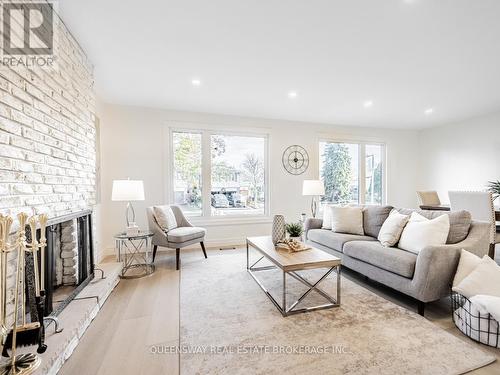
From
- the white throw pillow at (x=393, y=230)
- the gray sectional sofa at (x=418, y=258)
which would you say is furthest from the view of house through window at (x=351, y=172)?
the white throw pillow at (x=393, y=230)

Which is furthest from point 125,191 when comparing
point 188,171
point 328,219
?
point 328,219

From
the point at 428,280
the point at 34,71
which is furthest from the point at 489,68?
the point at 34,71

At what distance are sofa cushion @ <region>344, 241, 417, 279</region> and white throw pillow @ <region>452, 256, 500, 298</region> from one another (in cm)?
35

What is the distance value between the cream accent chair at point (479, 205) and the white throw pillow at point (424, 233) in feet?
3.96

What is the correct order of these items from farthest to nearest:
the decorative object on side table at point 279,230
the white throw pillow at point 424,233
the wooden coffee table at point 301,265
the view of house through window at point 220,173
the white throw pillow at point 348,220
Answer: the view of house through window at point 220,173 → the white throw pillow at point 348,220 → the decorative object on side table at point 279,230 → the white throw pillow at point 424,233 → the wooden coffee table at point 301,265

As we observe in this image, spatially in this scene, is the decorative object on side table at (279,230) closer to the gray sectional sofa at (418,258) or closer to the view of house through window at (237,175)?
the gray sectional sofa at (418,258)

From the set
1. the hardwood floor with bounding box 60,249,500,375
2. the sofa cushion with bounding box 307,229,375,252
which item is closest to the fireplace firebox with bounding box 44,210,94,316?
the hardwood floor with bounding box 60,249,500,375

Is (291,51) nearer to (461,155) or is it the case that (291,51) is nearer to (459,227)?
(459,227)

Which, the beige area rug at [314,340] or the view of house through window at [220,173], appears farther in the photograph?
the view of house through window at [220,173]

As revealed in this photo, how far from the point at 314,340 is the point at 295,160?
3.80 meters

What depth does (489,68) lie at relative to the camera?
2910mm

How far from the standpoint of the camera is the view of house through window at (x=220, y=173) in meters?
4.50

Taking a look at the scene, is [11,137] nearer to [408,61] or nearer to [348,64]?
[348,64]

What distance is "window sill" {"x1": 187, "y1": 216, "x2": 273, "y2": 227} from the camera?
178 inches
